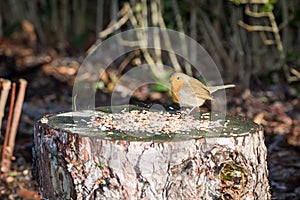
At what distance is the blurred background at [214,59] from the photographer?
153 inches

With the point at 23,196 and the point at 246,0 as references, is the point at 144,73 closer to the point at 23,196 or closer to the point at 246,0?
the point at 246,0

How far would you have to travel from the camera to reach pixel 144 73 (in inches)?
209

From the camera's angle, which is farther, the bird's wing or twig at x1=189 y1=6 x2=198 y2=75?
twig at x1=189 y1=6 x2=198 y2=75

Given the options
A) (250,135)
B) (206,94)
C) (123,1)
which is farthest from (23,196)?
(123,1)

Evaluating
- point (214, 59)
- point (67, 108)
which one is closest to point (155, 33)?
point (214, 59)

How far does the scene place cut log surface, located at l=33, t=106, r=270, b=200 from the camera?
1.88 m

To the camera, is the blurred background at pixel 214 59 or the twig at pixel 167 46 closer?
the blurred background at pixel 214 59

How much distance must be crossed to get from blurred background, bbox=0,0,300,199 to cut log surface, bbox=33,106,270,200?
1.16m

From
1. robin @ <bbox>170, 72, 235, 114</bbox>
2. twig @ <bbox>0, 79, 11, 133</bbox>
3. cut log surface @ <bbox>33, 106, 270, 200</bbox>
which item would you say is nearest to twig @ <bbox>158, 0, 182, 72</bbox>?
twig @ <bbox>0, 79, 11, 133</bbox>

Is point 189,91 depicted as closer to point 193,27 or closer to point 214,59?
point 193,27

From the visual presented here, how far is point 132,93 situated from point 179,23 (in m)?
0.72

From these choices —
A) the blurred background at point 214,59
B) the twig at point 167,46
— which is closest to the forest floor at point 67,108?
the blurred background at point 214,59

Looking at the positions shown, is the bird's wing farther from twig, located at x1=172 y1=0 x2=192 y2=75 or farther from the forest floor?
twig, located at x1=172 y1=0 x2=192 y2=75

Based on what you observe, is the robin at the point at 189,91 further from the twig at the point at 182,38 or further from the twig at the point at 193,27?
the twig at the point at 193,27
